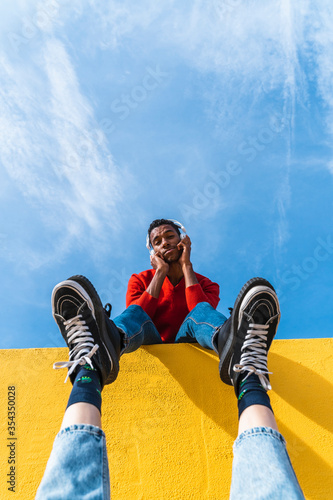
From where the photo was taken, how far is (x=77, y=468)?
28.7 inches

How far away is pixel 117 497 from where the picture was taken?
1171mm

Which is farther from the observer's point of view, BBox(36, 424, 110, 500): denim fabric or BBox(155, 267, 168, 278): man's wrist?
BBox(155, 267, 168, 278): man's wrist

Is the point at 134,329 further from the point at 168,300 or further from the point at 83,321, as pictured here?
the point at 168,300

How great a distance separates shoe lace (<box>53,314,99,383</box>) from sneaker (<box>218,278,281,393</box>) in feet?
A: 1.46

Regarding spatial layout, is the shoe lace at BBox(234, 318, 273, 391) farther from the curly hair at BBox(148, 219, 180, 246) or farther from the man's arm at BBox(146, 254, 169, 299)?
the curly hair at BBox(148, 219, 180, 246)

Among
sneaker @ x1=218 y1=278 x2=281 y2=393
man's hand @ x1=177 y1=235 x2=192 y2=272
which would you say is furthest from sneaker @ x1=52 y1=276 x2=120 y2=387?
man's hand @ x1=177 y1=235 x2=192 y2=272

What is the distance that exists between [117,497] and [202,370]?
1.88 feet

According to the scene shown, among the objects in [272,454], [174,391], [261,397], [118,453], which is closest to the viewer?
[272,454]

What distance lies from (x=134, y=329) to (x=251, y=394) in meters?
0.71

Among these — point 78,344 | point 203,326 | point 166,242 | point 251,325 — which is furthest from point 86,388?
point 166,242

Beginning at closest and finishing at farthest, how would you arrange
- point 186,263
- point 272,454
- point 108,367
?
point 272,454 → point 108,367 → point 186,263

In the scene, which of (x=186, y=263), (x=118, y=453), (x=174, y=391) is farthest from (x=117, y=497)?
(x=186, y=263)

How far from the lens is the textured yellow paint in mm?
1212

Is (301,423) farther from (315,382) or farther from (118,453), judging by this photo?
(118,453)
